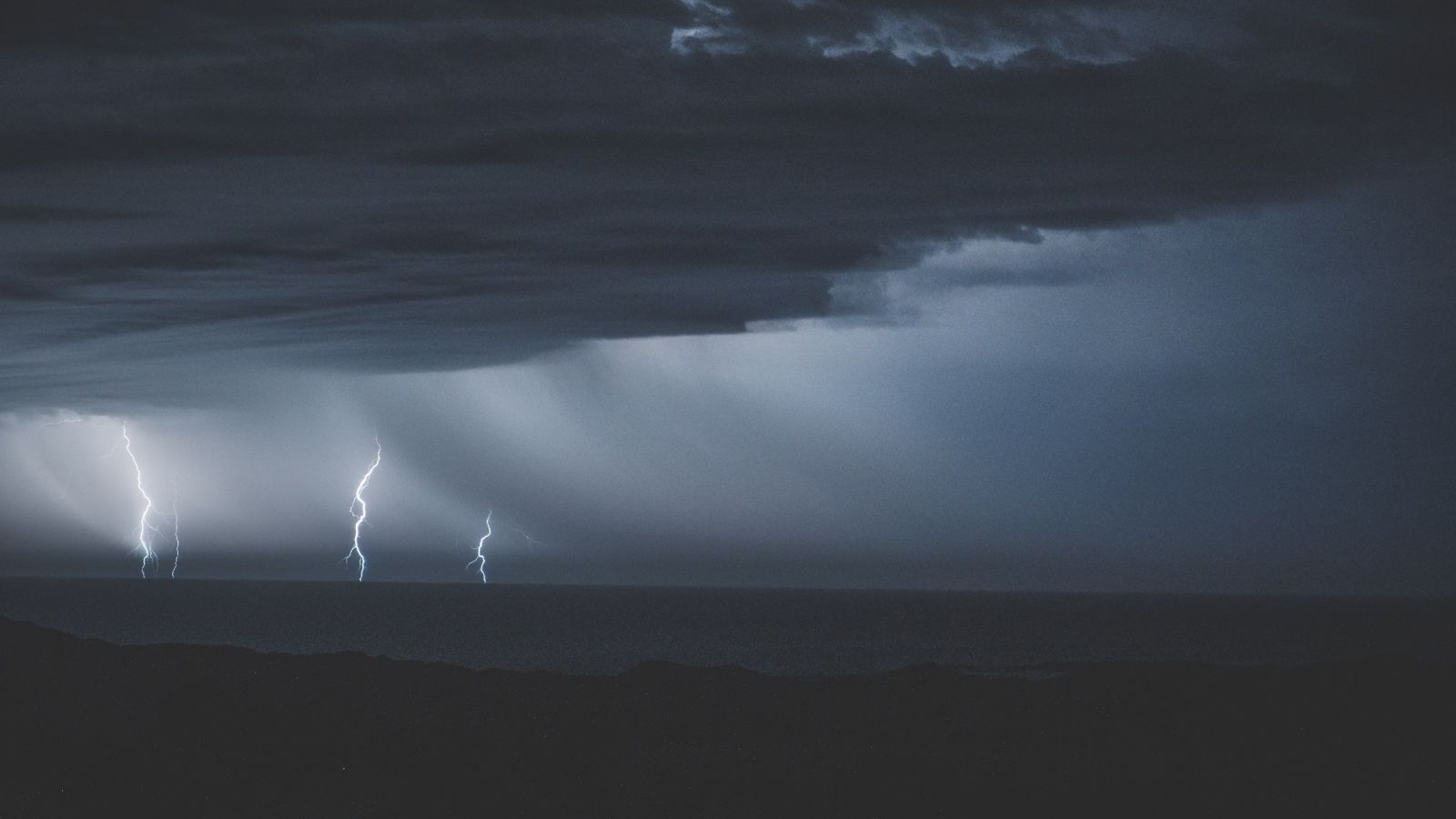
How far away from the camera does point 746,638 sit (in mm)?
103750

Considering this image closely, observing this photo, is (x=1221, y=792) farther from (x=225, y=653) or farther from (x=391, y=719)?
(x=225, y=653)

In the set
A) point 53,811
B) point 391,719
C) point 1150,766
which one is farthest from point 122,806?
point 1150,766

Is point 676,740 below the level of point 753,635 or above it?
below

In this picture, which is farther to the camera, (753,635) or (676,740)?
(753,635)

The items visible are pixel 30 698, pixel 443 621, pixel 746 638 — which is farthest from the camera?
pixel 443 621

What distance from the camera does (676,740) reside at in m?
23.9

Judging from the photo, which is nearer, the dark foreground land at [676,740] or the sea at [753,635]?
the dark foreground land at [676,740]

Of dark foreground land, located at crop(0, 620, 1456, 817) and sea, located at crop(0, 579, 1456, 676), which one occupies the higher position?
sea, located at crop(0, 579, 1456, 676)

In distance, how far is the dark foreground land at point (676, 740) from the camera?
18844mm

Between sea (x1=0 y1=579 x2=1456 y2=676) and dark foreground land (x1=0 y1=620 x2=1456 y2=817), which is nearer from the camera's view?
dark foreground land (x1=0 y1=620 x2=1456 y2=817)

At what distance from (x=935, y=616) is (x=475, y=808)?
148 meters

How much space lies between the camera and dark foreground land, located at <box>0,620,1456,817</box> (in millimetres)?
18844

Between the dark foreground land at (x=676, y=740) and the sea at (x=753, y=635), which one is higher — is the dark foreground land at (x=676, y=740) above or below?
below

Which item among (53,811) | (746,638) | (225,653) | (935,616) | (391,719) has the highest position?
(935,616)
